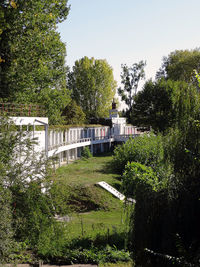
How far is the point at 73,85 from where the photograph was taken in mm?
62688

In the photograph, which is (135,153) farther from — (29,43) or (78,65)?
(78,65)

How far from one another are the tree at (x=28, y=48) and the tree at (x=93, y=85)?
3234cm

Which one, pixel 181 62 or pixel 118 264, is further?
pixel 181 62

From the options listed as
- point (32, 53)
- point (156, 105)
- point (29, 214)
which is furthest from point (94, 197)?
point (156, 105)

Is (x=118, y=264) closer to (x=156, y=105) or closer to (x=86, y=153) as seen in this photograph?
(x=86, y=153)

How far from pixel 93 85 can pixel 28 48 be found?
35252 mm

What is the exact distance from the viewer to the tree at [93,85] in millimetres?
60781

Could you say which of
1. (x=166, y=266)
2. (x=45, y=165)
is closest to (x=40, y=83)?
(x=45, y=165)

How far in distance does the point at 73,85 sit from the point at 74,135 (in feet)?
87.9

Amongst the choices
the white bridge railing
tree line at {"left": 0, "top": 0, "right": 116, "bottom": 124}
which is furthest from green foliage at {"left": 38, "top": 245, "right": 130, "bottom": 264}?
the white bridge railing

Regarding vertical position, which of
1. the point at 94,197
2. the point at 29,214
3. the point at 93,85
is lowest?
the point at 94,197

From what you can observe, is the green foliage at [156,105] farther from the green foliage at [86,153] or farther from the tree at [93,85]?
the tree at [93,85]

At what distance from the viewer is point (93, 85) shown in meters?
60.7

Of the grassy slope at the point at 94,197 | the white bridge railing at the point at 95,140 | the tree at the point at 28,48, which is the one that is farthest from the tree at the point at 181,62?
the tree at the point at 28,48
